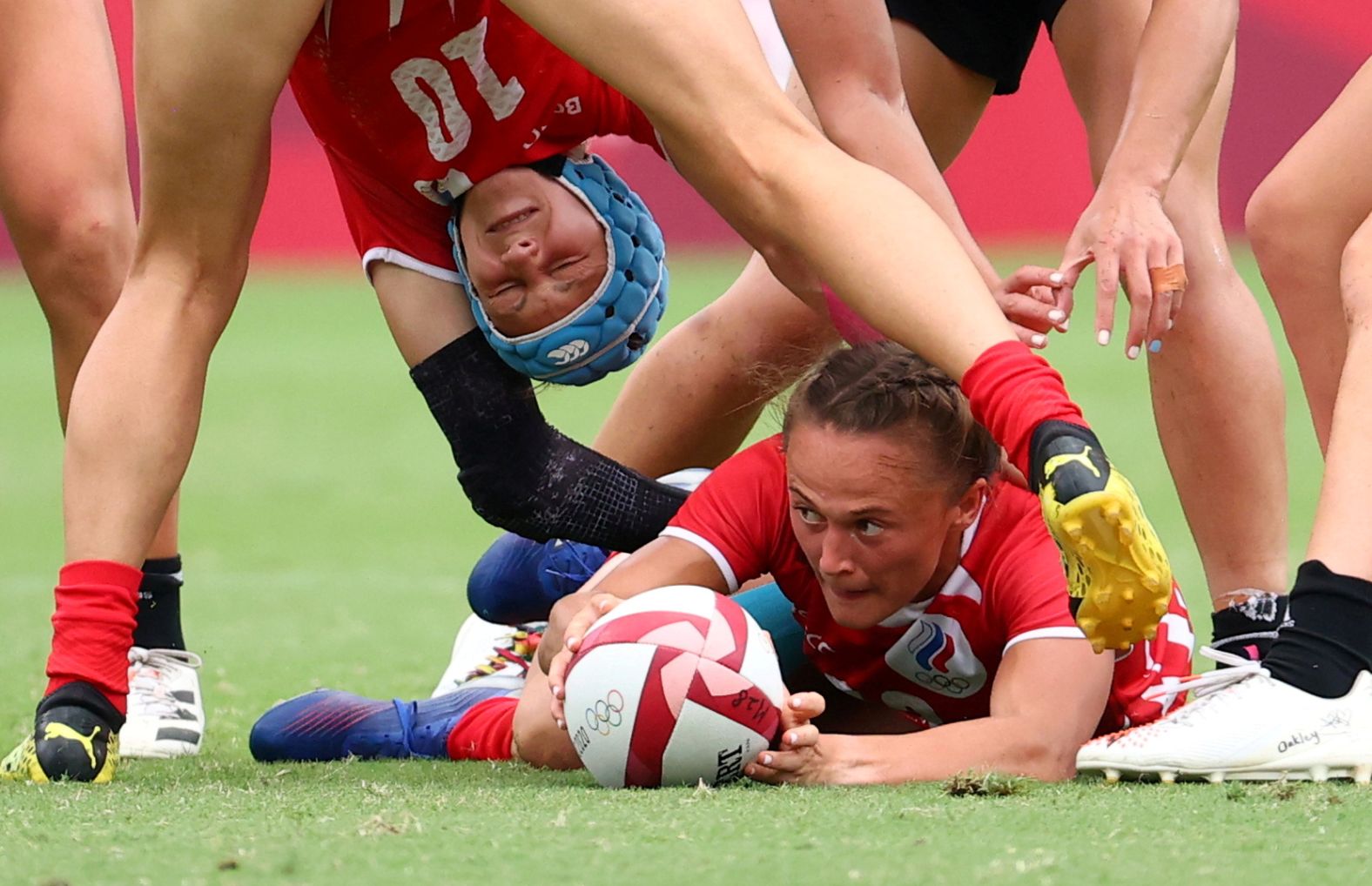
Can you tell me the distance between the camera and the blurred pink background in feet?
45.5

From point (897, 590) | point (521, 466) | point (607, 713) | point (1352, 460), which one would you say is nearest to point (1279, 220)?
point (1352, 460)

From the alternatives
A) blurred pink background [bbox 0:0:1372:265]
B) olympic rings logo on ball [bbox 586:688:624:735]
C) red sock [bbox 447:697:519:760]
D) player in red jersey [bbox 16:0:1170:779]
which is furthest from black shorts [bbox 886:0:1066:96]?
blurred pink background [bbox 0:0:1372:265]

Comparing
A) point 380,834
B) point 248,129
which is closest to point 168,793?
point 380,834

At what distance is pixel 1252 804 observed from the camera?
2350 millimetres

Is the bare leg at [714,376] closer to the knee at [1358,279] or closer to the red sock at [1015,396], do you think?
the knee at [1358,279]

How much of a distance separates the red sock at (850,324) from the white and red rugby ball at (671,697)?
0.52 m

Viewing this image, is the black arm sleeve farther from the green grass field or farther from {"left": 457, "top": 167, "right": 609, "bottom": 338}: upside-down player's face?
the green grass field

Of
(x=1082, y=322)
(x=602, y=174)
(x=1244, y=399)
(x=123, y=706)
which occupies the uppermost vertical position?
(x=1082, y=322)

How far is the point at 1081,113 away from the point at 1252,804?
66.4 inches

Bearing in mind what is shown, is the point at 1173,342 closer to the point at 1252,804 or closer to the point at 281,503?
the point at 1252,804

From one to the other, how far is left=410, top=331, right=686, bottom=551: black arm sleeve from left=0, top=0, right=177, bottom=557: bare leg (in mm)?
613

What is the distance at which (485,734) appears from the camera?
3291 millimetres

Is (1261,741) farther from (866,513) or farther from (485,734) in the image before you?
(485,734)

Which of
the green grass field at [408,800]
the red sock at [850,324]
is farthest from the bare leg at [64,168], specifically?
the red sock at [850,324]
